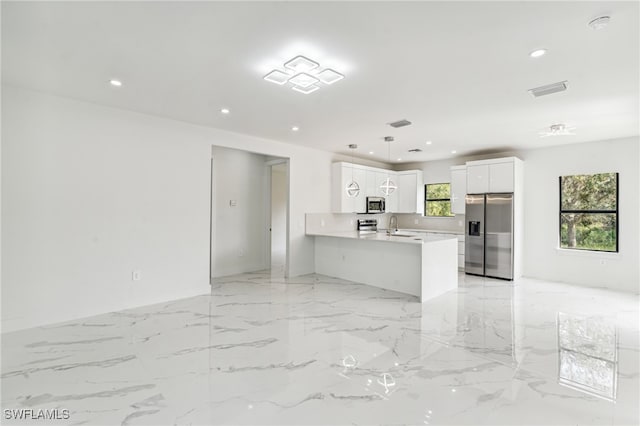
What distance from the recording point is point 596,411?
2.00 meters

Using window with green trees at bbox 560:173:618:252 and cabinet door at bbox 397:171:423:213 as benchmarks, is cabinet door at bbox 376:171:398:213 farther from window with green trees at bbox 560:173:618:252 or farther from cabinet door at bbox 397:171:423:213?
window with green trees at bbox 560:173:618:252

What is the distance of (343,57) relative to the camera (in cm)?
255

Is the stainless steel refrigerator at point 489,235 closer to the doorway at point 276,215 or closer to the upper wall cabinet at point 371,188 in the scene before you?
the upper wall cabinet at point 371,188

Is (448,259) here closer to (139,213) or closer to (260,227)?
(260,227)

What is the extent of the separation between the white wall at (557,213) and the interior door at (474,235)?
917 millimetres

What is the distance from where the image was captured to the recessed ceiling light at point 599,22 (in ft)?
6.55

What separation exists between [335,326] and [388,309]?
966 mm

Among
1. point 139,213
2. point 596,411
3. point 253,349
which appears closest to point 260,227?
point 139,213

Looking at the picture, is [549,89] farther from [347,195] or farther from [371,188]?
[371,188]

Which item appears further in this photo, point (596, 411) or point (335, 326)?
point (335, 326)

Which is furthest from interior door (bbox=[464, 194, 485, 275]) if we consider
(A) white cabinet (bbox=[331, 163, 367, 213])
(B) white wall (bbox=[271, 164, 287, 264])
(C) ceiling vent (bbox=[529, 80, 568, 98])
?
(B) white wall (bbox=[271, 164, 287, 264])

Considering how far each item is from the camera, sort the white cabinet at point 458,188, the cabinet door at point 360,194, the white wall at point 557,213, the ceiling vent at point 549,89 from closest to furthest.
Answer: the ceiling vent at point 549,89
the white wall at point 557,213
the white cabinet at point 458,188
the cabinet door at point 360,194

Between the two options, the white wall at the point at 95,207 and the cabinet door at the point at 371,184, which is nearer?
the white wall at the point at 95,207

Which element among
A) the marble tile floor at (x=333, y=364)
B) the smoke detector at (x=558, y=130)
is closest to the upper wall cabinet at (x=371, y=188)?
the marble tile floor at (x=333, y=364)
